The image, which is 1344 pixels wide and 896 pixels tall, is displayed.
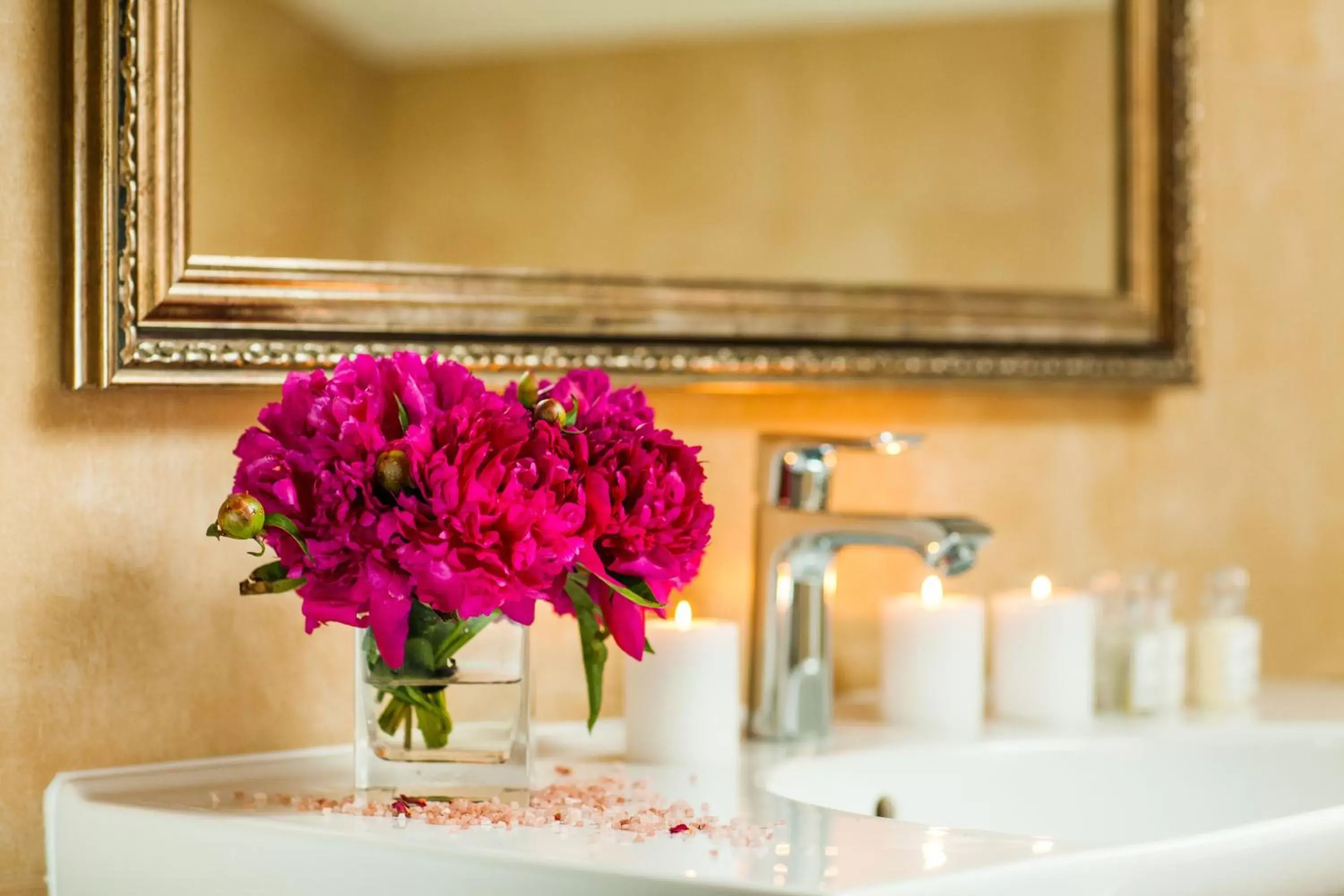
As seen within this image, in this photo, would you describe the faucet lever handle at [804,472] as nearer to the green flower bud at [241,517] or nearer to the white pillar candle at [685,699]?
the white pillar candle at [685,699]

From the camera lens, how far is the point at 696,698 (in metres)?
1.00

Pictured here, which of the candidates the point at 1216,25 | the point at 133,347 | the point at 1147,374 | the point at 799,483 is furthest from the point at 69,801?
the point at 1216,25

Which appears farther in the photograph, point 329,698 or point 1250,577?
point 1250,577

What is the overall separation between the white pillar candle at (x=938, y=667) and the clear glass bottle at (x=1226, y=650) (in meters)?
0.21

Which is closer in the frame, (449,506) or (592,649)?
(449,506)

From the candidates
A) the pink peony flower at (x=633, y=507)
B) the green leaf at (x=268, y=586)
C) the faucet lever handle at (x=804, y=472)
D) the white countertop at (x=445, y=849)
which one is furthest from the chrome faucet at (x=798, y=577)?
the green leaf at (x=268, y=586)

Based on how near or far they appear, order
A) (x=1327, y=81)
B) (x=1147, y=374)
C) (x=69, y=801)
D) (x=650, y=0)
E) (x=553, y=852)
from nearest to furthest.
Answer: (x=553, y=852)
(x=69, y=801)
(x=650, y=0)
(x=1147, y=374)
(x=1327, y=81)

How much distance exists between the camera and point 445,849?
730 millimetres

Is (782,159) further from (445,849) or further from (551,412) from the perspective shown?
(445,849)

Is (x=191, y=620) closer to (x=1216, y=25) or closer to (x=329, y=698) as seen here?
(x=329, y=698)

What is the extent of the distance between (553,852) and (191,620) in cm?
34

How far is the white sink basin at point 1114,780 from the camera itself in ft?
3.43

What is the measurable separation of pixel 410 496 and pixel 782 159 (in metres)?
0.47

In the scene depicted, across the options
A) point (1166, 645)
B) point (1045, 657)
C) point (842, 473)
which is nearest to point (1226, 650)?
point (1166, 645)
